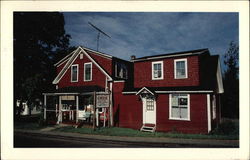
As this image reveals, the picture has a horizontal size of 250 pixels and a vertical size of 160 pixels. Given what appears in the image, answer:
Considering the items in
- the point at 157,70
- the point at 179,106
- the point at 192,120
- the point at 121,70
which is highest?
the point at 121,70

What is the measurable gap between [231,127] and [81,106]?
10011mm

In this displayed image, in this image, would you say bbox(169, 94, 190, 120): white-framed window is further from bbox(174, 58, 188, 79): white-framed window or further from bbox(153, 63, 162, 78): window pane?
bbox(153, 63, 162, 78): window pane

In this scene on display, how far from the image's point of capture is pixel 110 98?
1293 cm

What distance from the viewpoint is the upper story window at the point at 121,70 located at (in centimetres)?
1445

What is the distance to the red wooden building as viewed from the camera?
10.4 meters

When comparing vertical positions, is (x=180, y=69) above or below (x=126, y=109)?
above

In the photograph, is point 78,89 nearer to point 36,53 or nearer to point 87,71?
point 87,71

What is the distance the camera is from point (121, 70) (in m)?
14.9

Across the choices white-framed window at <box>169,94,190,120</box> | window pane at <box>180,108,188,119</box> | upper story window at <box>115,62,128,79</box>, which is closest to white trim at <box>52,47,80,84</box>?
upper story window at <box>115,62,128,79</box>

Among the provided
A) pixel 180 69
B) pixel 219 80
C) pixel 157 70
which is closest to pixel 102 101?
pixel 157 70

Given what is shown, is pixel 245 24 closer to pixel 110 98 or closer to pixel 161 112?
pixel 161 112

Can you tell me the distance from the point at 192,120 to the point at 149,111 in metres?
2.52
